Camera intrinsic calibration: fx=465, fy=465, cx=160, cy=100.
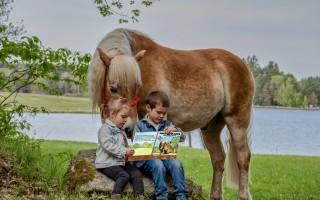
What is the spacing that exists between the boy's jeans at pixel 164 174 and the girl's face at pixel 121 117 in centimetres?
→ 53

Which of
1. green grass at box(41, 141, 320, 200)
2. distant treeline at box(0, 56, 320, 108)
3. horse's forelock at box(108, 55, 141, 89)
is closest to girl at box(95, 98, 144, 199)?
horse's forelock at box(108, 55, 141, 89)

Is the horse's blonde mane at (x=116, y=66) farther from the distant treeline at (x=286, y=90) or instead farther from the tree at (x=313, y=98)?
the tree at (x=313, y=98)

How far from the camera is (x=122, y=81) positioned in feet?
16.6

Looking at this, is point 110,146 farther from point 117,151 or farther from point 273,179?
point 273,179

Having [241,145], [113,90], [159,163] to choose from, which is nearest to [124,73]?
[113,90]

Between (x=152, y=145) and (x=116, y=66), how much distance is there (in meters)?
0.95

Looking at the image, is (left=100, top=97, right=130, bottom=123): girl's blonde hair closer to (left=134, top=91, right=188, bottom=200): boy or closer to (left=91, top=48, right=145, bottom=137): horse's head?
(left=91, top=48, right=145, bottom=137): horse's head

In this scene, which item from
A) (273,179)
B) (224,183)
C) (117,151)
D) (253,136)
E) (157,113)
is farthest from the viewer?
(253,136)

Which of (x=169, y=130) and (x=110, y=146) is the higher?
Answer: (x=169, y=130)

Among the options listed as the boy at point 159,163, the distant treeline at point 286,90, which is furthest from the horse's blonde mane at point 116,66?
the distant treeline at point 286,90

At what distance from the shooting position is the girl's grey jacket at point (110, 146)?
15.8 feet

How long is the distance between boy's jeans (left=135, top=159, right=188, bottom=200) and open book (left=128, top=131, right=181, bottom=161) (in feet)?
0.33

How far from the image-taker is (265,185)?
11031 millimetres

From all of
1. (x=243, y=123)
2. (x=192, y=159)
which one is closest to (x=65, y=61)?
(x=243, y=123)
